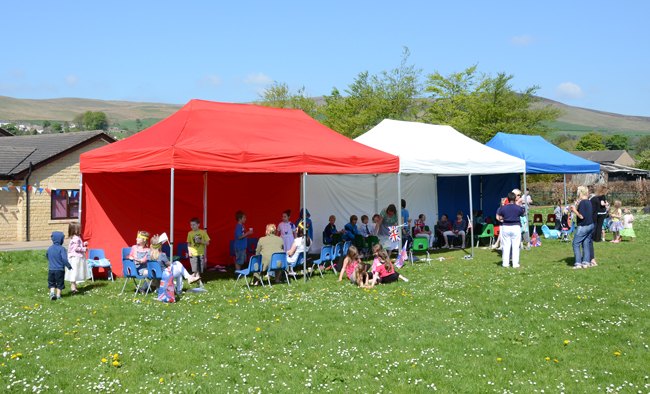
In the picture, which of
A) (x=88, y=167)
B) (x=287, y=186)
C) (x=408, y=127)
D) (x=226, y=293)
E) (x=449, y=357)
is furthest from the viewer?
(x=408, y=127)

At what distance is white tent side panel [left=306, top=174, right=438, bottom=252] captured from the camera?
15992 mm

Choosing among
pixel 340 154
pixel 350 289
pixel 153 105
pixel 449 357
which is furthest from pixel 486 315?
pixel 153 105

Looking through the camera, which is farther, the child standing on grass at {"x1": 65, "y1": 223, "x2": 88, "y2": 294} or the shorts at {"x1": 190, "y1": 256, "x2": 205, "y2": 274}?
the shorts at {"x1": 190, "y1": 256, "x2": 205, "y2": 274}

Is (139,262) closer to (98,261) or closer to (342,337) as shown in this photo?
(98,261)

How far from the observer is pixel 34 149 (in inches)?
991

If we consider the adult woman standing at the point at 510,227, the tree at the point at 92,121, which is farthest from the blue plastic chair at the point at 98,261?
the tree at the point at 92,121

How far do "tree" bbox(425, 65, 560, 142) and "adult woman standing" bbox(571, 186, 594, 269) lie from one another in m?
25.3

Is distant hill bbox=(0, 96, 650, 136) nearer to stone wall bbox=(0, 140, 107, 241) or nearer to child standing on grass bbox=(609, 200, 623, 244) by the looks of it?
child standing on grass bbox=(609, 200, 623, 244)

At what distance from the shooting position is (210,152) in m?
Result: 10.7

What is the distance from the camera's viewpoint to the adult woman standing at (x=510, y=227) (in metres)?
12.6

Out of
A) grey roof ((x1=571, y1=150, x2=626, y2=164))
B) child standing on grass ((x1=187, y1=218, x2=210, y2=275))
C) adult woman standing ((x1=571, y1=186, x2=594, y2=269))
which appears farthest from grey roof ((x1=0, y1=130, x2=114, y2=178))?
grey roof ((x1=571, y1=150, x2=626, y2=164))

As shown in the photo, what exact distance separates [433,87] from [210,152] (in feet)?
107

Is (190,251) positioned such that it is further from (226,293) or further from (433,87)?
(433,87)

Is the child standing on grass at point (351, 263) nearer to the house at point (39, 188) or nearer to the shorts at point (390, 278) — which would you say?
the shorts at point (390, 278)
